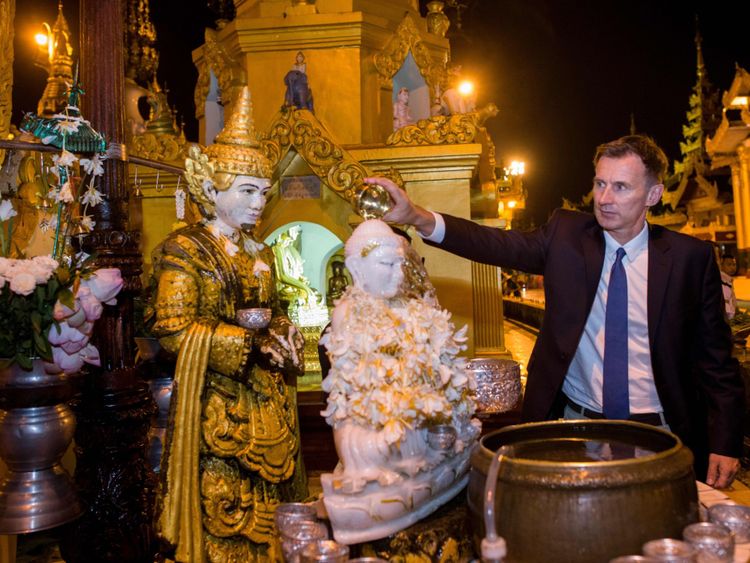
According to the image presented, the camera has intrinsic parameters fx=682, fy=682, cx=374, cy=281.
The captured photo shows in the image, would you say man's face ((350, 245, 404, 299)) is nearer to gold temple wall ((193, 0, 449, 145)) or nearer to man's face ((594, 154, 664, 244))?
man's face ((594, 154, 664, 244))

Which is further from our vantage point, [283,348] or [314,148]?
[314,148]

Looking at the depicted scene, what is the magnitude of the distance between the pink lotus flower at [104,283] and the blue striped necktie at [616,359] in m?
1.86

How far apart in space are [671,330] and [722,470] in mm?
488

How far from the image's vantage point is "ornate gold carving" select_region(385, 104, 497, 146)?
19.6 ft

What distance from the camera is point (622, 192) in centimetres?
233

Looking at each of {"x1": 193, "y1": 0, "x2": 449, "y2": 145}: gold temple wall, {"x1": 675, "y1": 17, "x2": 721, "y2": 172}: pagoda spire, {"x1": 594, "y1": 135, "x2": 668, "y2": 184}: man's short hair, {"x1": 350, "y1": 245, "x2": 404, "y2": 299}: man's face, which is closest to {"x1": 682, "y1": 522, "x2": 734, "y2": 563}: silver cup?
{"x1": 350, "y1": 245, "x2": 404, "y2": 299}: man's face

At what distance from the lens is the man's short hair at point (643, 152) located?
233 cm

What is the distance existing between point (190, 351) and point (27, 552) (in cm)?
219

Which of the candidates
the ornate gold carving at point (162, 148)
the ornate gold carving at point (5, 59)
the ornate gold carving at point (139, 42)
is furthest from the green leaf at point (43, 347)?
the ornate gold carving at point (139, 42)

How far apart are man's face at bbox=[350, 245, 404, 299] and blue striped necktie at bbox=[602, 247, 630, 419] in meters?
0.84

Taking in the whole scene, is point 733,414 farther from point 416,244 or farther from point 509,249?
point 416,244

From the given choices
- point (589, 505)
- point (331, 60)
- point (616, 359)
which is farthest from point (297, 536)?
point (331, 60)

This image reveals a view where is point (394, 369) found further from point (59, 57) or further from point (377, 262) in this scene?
point (59, 57)

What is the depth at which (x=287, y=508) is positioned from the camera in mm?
1573
